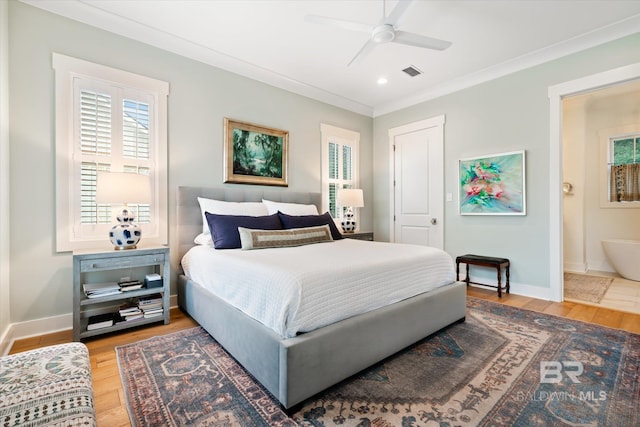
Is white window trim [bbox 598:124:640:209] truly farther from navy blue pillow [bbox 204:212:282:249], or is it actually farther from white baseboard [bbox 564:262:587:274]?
navy blue pillow [bbox 204:212:282:249]

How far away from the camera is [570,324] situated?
2525 millimetres

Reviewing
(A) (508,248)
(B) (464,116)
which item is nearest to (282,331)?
(A) (508,248)

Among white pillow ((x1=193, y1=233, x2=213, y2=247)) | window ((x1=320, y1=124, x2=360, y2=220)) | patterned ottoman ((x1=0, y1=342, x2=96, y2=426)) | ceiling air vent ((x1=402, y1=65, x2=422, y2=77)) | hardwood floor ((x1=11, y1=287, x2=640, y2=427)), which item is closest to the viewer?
patterned ottoman ((x1=0, y1=342, x2=96, y2=426))

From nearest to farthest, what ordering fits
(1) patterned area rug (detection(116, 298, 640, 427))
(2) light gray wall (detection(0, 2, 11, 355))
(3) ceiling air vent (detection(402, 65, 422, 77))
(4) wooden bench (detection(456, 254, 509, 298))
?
(1) patterned area rug (detection(116, 298, 640, 427)) < (2) light gray wall (detection(0, 2, 11, 355)) < (4) wooden bench (detection(456, 254, 509, 298)) < (3) ceiling air vent (detection(402, 65, 422, 77))

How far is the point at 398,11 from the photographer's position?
206 centimetres

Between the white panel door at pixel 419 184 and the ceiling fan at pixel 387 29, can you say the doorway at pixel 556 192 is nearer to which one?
the white panel door at pixel 419 184

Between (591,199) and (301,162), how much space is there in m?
4.96

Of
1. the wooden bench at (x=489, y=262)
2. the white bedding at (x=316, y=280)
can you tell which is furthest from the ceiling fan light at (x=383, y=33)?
the wooden bench at (x=489, y=262)

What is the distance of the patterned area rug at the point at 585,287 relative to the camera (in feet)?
11.0

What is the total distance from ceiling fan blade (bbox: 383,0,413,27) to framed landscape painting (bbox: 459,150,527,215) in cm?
233

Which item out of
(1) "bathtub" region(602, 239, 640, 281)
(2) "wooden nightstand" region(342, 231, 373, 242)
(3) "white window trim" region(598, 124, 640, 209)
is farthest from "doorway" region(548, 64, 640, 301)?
(3) "white window trim" region(598, 124, 640, 209)

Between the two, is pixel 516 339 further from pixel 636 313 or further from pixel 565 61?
pixel 565 61

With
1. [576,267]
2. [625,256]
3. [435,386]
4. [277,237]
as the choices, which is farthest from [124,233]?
[576,267]

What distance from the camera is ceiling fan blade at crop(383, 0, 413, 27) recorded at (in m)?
1.96
